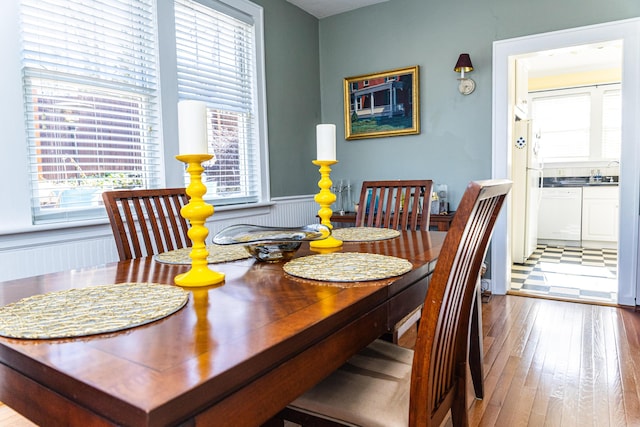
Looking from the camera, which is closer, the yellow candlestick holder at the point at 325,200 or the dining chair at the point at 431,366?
the dining chair at the point at 431,366

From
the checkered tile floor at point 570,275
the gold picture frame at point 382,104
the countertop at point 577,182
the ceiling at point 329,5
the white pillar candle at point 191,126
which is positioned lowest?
the checkered tile floor at point 570,275

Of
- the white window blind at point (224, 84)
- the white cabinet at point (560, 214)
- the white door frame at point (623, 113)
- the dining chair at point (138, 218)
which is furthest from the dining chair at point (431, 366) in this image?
the white cabinet at point (560, 214)

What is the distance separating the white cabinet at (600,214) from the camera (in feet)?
17.3

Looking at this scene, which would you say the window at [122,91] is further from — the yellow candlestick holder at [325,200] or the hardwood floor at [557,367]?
the yellow candlestick holder at [325,200]

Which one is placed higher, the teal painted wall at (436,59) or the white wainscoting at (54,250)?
the teal painted wall at (436,59)

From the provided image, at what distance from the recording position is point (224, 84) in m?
3.17

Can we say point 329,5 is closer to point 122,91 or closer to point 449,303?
point 122,91

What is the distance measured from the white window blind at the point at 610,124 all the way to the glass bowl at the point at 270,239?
223 inches

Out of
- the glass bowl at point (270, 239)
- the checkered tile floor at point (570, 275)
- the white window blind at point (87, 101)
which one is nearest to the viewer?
the glass bowl at point (270, 239)

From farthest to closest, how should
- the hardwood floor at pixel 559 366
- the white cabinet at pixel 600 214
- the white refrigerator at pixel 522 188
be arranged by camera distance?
1. the white cabinet at pixel 600 214
2. the white refrigerator at pixel 522 188
3. the hardwood floor at pixel 559 366

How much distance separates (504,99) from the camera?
130 inches

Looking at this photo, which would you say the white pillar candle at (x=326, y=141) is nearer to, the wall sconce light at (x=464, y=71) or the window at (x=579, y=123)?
the wall sconce light at (x=464, y=71)

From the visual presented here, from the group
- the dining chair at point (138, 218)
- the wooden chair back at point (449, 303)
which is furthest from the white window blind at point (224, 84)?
the wooden chair back at point (449, 303)

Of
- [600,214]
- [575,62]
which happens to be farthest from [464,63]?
[600,214]
